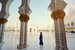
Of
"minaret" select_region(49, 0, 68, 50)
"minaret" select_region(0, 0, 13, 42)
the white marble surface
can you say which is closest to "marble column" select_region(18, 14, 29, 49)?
the white marble surface

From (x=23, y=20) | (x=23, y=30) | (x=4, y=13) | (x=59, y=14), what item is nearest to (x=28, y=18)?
(x=23, y=20)

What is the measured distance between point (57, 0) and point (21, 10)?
3.64ft

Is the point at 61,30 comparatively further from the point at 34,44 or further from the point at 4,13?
the point at 4,13

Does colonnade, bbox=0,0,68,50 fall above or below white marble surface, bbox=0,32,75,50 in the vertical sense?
above

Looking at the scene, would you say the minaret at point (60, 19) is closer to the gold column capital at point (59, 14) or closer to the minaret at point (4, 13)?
the gold column capital at point (59, 14)

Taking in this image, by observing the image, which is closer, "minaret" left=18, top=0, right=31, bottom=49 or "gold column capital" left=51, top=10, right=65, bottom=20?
"gold column capital" left=51, top=10, right=65, bottom=20

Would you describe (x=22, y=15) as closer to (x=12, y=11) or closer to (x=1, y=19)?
(x=1, y=19)

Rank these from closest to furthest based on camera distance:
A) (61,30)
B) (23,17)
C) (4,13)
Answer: (61,30)
(23,17)
(4,13)

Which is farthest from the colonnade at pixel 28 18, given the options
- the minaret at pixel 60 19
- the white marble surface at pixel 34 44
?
the white marble surface at pixel 34 44

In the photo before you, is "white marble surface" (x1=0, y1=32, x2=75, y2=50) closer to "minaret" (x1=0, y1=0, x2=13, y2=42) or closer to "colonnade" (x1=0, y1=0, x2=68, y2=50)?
"colonnade" (x1=0, y1=0, x2=68, y2=50)

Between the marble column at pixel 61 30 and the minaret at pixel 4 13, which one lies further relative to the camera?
the minaret at pixel 4 13

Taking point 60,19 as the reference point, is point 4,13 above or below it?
above

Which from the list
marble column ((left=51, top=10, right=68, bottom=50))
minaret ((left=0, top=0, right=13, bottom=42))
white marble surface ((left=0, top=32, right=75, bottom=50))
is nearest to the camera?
marble column ((left=51, top=10, right=68, bottom=50))

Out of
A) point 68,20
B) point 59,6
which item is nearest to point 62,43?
point 59,6
